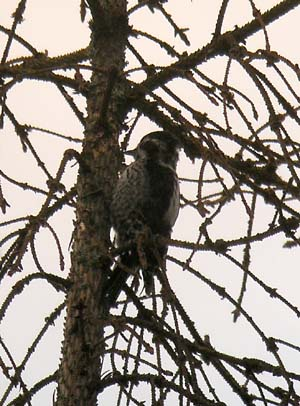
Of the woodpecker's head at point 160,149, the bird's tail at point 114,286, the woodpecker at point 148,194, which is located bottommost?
the bird's tail at point 114,286

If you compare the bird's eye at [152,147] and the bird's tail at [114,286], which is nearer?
the bird's tail at [114,286]

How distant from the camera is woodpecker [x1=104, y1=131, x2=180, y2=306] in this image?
14.3 ft

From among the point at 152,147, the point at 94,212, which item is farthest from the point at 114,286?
the point at 152,147

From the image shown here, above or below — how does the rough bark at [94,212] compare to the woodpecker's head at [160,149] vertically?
below

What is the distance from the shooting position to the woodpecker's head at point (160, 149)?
15.7 ft

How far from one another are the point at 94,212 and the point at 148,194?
0.74 m

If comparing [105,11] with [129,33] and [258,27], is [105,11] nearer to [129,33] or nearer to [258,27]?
[129,33]

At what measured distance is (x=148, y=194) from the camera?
4.73 metres

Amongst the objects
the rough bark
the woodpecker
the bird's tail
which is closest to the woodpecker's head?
the woodpecker

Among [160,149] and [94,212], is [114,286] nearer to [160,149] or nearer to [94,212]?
[94,212]

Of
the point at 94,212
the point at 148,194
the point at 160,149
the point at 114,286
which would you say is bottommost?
the point at 114,286

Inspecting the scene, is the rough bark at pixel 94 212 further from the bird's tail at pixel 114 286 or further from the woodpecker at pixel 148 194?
the woodpecker at pixel 148 194

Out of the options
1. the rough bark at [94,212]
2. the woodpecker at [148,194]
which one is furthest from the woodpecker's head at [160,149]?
the rough bark at [94,212]

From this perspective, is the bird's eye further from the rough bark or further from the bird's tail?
the bird's tail
